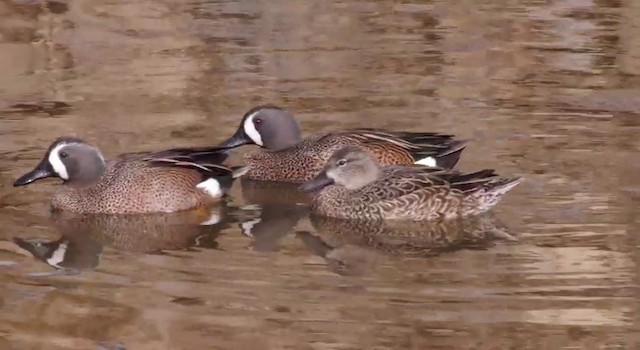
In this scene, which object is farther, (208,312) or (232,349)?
(208,312)

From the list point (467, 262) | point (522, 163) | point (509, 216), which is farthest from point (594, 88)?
point (467, 262)

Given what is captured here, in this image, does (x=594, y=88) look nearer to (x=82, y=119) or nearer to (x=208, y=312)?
(x=82, y=119)

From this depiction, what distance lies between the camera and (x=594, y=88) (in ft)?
39.1

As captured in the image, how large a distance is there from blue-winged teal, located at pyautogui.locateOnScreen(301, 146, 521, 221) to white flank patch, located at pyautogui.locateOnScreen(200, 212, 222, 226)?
0.59m

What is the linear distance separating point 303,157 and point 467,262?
8.54ft

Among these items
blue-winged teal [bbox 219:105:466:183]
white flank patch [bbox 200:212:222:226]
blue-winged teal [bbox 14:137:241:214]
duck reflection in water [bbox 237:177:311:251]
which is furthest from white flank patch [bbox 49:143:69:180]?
blue-winged teal [bbox 219:105:466:183]

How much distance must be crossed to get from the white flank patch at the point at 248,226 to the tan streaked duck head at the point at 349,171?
0.44m

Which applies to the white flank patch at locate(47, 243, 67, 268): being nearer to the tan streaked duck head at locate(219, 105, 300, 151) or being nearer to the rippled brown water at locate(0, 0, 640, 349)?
the rippled brown water at locate(0, 0, 640, 349)

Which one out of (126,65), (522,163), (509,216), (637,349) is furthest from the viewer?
(126,65)

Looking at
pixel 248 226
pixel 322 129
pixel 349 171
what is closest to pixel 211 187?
pixel 248 226

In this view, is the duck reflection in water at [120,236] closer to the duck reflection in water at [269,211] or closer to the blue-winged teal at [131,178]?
the blue-winged teal at [131,178]

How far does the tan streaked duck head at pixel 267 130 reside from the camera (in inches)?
408

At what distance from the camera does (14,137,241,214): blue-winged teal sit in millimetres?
9250

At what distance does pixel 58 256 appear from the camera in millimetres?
8234
